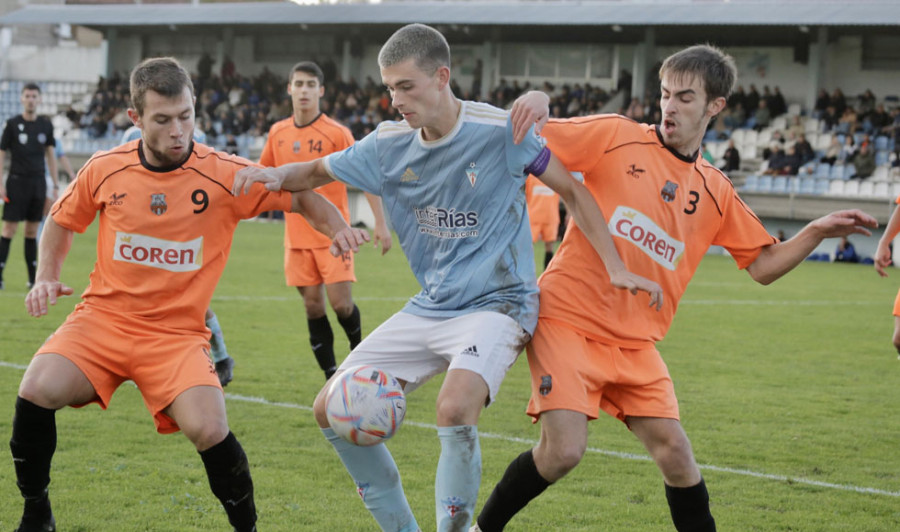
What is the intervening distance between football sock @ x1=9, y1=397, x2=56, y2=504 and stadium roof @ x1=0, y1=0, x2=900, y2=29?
1116 inches

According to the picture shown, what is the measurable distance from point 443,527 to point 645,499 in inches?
68.5

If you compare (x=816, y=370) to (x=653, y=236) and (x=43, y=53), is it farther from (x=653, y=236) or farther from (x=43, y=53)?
(x=43, y=53)

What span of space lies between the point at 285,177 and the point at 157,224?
59cm

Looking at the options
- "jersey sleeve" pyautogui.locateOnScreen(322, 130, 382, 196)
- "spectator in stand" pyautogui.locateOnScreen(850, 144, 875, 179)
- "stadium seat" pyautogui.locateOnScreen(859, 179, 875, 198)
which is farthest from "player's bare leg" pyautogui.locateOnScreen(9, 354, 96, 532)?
"spectator in stand" pyautogui.locateOnScreen(850, 144, 875, 179)

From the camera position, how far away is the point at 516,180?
4.25 m

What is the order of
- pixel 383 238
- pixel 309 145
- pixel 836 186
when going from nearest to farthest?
1. pixel 383 238
2. pixel 309 145
3. pixel 836 186

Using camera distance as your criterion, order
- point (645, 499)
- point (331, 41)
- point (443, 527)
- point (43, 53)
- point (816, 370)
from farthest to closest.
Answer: point (43, 53) < point (331, 41) < point (816, 370) < point (645, 499) < point (443, 527)

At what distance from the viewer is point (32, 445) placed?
4.16m

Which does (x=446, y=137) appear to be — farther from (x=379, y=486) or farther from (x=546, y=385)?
(x=379, y=486)

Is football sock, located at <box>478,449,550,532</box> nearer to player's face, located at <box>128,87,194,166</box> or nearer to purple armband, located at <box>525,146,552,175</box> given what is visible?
purple armband, located at <box>525,146,552,175</box>

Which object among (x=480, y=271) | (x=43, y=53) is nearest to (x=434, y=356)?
(x=480, y=271)

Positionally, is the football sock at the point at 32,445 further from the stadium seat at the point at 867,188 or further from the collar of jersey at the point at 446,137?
the stadium seat at the point at 867,188

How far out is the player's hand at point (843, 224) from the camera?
424 cm

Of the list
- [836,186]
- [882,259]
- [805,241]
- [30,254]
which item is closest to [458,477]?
[805,241]
